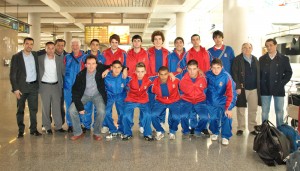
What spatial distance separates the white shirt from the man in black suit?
161 millimetres

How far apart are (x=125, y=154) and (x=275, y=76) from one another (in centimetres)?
285

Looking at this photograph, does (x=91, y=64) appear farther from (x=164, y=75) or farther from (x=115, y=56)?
(x=164, y=75)

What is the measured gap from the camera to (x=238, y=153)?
13.2 feet

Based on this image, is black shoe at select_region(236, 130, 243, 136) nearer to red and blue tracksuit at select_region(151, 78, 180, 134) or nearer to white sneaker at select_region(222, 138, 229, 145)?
white sneaker at select_region(222, 138, 229, 145)

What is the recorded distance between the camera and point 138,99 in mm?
4895

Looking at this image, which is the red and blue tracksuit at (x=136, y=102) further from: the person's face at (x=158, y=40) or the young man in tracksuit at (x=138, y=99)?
the person's face at (x=158, y=40)

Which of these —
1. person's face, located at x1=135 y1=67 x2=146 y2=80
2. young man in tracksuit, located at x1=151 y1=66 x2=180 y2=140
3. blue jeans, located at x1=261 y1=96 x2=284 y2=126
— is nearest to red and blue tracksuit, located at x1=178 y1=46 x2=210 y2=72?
young man in tracksuit, located at x1=151 y1=66 x2=180 y2=140

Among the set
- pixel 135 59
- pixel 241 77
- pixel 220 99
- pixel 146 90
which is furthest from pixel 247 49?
pixel 135 59

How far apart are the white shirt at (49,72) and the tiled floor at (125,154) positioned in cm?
96

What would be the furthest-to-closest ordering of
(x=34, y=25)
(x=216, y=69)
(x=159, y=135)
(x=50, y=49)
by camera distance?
(x=34, y=25) → (x=50, y=49) → (x=159, y=135) → (x=216, y=69)

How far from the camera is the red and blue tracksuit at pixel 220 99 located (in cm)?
455

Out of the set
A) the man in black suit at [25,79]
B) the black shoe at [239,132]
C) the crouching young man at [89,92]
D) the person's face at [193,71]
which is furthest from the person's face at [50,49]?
the black shoe at [239,132]

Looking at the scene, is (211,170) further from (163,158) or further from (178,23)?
(178,23)

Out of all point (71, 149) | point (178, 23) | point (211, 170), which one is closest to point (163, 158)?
point (211, 170)
